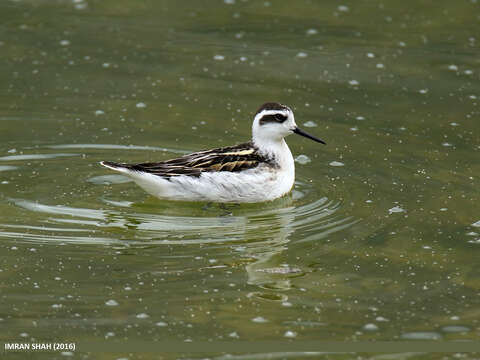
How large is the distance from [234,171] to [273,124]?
956 mm

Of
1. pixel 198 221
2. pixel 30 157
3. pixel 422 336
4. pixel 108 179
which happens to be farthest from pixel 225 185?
pixel 422 336

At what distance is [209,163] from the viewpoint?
1318 cm

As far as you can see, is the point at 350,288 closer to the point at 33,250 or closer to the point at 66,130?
the point at 33,250

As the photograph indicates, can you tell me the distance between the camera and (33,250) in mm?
11461

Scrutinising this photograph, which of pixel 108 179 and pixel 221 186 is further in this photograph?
pixel 108 179

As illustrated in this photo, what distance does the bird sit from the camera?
13000mm

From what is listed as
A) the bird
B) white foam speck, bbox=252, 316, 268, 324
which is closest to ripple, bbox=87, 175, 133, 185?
the bird

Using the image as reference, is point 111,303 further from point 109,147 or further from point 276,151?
point 109,147

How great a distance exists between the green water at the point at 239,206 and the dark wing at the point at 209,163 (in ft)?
1.70

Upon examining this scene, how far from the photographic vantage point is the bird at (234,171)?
13000 mm

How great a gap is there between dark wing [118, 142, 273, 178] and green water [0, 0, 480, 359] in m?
0.52

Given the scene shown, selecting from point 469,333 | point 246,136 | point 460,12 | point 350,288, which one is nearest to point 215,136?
point 246,136

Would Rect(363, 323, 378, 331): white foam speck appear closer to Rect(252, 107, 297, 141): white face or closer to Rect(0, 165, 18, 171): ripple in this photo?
Rect(252, 107, 297, 141): white face

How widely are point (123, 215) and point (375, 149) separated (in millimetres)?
4472
